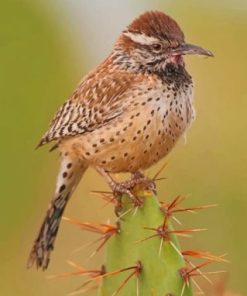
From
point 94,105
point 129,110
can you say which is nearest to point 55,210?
point 94,105

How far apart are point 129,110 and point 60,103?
1.25 metres

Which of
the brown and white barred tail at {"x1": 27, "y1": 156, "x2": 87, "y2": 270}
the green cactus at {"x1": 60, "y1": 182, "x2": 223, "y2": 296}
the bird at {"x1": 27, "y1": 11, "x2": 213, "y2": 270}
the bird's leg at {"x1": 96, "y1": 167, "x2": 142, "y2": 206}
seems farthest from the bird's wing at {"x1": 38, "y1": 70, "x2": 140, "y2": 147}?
the green cactus at {"x1": 60, "y1": 182, "x2": 223, "y2": 296}

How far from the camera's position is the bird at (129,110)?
11.3 feet

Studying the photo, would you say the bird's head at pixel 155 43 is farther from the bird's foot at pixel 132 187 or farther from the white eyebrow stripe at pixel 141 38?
the bird's foot at pixel 132 187

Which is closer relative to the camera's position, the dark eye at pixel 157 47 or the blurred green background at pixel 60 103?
the dark eye at pixel 157 47

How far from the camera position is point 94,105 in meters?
3.70

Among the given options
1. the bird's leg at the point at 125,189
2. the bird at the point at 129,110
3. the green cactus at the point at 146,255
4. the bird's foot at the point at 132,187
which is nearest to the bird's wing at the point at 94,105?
the bird at the point at 129,110

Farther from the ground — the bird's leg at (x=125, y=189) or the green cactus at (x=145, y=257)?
the bird's leg at (x=125, y=189)

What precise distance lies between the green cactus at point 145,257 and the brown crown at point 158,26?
0.94 meters

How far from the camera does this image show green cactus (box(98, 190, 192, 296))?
2496 millimetres

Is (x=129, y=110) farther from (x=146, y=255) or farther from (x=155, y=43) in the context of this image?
(x=146, y=255)

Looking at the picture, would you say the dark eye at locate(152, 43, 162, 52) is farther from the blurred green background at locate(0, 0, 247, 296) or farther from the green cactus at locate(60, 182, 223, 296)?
the green cactus at locate(60, 182, 223, 296)

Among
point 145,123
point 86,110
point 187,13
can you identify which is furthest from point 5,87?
point 187,13

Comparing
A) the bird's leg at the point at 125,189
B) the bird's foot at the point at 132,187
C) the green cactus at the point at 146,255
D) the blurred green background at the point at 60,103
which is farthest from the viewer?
the blurred green background at the point at 60,103
